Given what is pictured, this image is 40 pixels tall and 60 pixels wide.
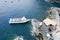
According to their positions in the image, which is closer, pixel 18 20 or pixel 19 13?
pixel 18 20

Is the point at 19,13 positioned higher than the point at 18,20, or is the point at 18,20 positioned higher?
the point at 19,13

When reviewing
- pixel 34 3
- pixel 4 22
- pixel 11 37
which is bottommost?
pixel 11 37

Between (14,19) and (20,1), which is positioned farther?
(20,1)

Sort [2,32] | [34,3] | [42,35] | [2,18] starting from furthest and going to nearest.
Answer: [34,3] < [2,18] < [2,32] < [42,35]

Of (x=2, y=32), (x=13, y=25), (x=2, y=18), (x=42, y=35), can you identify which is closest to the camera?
(x=42, y=35)

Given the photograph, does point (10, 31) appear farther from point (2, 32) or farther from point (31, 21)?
point (31, 21)

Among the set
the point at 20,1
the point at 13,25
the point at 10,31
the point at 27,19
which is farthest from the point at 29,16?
the point at 20,1

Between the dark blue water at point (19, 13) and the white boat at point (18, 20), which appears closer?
the dark blue water at point (19, 13)

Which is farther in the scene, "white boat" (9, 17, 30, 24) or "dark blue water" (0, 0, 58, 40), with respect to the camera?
"white boat" (9, 17, 30, 24)
